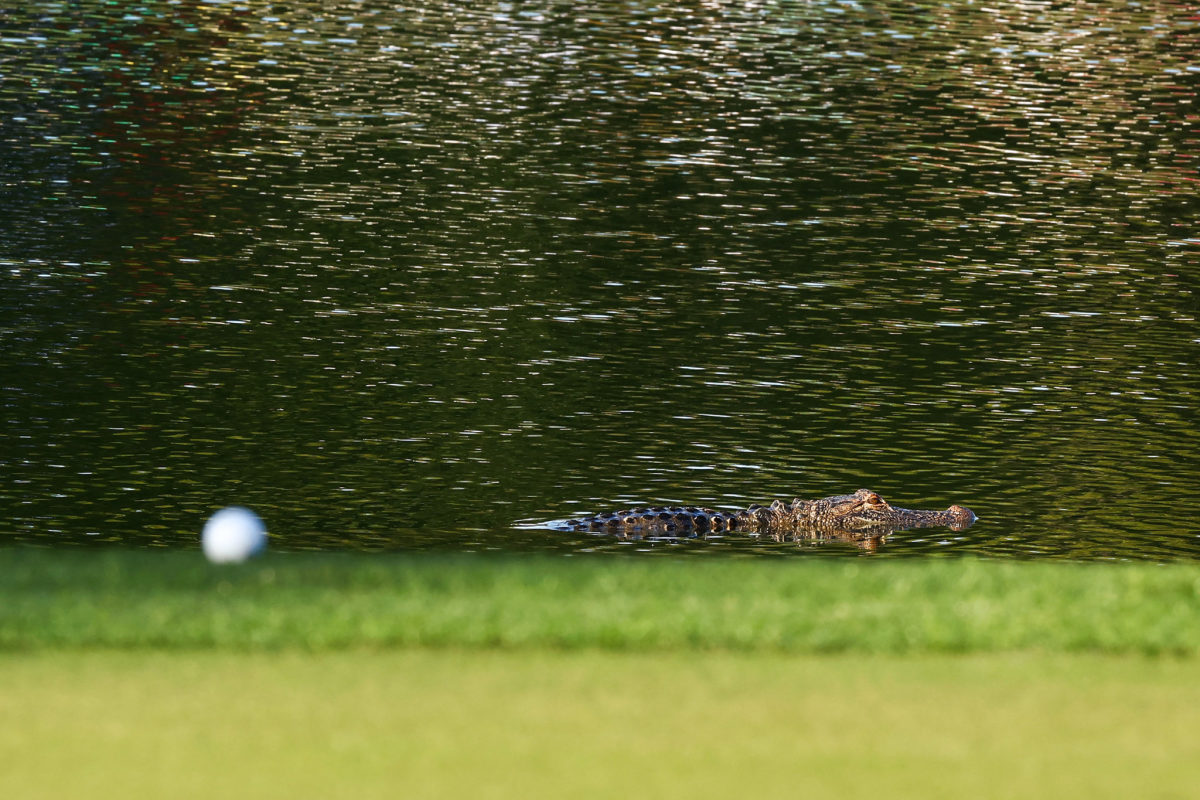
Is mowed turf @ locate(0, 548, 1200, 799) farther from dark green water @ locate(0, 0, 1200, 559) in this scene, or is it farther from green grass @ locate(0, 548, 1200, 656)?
dark green water @ locate(0, 0, 1200, 559)

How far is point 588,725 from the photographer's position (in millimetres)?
7648

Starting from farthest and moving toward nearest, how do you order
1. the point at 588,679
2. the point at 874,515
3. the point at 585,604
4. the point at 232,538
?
the point at 874,515, the point at 232,538, the point at 585,604, the point at 588,679

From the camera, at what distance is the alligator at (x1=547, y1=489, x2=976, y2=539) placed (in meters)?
18.5

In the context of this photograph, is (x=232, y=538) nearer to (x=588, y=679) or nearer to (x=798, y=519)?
(x=588, y=679)

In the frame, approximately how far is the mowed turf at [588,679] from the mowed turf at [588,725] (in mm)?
16

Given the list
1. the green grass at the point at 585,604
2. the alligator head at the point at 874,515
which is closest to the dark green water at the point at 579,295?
the alligator head at the point at 874,515

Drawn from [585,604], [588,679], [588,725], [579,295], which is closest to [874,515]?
[585,604]

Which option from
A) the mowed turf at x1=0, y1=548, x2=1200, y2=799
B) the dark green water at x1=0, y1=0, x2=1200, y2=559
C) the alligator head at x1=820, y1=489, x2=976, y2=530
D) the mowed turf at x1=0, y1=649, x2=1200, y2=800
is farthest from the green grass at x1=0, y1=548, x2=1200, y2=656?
the alligator head at x1=820, y1=489, x2=976, y2=530

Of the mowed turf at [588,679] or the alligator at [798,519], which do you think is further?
the alligator at [798,519]

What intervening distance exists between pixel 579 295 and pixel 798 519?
11.7 meters

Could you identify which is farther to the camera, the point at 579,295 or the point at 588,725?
the point at 579,295

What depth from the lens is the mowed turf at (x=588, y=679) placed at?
7.10 meters

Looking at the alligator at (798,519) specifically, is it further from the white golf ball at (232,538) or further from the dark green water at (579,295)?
the white golf ball at (232,538)

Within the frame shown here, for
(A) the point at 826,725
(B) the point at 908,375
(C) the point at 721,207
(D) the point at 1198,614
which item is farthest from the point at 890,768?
(C) the point at 721,207
